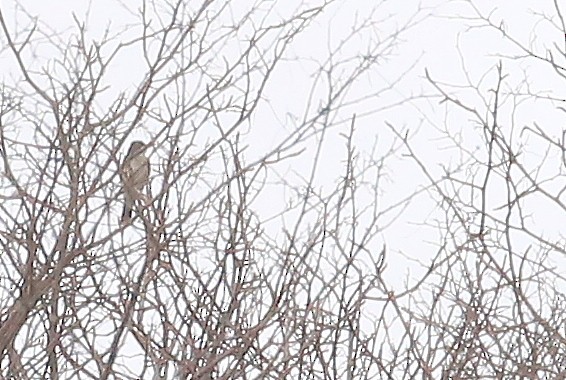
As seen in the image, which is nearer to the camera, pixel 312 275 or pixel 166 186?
pixel 166 186

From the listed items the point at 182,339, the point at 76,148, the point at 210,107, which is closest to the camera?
the point at 76,148

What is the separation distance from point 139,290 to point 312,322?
0.86 meters

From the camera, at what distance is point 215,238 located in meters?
3.54

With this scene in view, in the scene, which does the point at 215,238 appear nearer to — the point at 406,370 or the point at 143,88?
the point at 406,370

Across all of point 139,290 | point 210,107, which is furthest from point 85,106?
point 139,290

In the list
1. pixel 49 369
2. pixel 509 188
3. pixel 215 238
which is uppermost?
pixel 215 238

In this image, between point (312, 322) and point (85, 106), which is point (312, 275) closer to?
point (312, 322)

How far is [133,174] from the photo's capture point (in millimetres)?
2535

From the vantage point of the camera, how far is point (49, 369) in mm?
2770

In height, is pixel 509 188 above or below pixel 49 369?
above

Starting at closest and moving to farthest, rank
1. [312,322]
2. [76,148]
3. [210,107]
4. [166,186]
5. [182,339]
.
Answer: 1. [76,148]
2. [166,186]
3. [210,107]
4. [182,339]
5. [312,322]

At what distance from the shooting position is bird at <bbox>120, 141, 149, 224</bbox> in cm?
241

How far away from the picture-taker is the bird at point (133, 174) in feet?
7.92

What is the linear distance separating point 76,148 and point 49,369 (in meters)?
0.75
